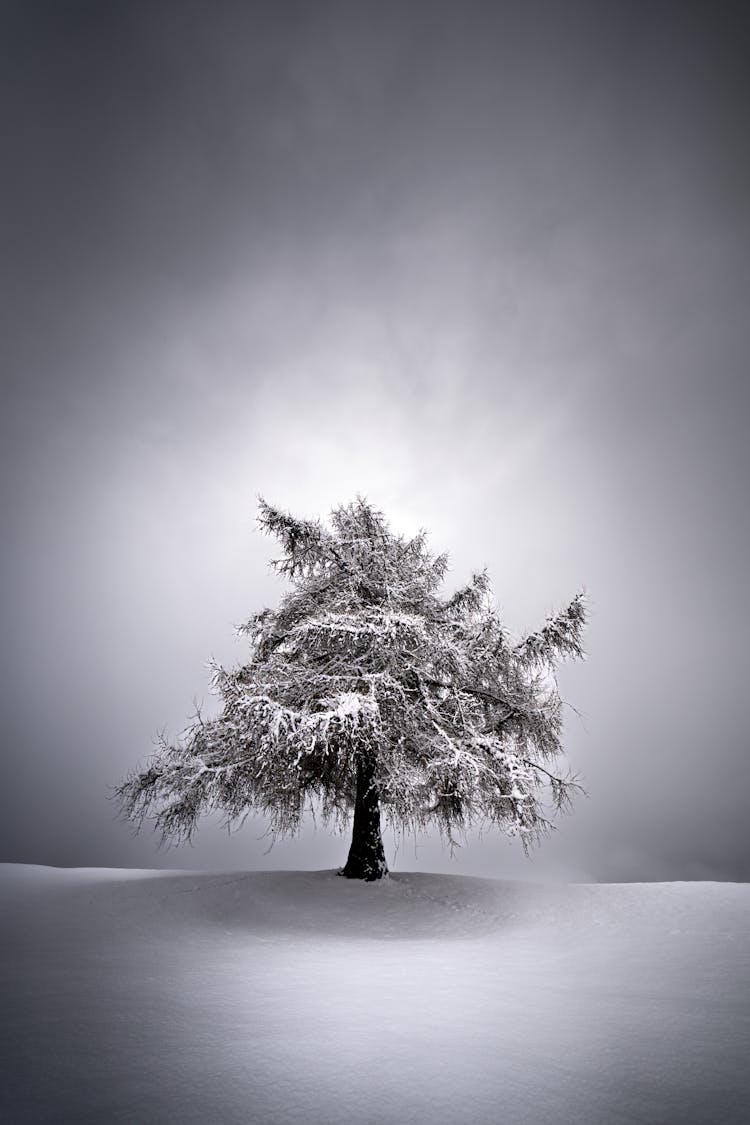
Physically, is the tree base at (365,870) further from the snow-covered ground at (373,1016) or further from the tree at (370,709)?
the snow-covered ground at (373,1016)

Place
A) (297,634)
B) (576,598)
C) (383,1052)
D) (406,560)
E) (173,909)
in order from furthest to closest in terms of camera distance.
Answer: (406,560) < (576,598) < (297,634) < (173,909) < (383,1052)

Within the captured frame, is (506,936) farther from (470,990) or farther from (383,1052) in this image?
(383,1052)

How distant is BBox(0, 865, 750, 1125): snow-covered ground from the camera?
2.65m

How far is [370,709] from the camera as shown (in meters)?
8.84

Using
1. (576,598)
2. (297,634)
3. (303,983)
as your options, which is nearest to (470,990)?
(303,983)

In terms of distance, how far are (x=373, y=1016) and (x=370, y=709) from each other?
196 inches

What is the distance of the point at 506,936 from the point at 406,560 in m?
7.75

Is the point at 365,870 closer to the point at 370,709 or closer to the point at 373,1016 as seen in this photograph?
the point at 370,709

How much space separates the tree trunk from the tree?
0.03 m

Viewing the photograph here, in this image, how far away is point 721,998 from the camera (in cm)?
441

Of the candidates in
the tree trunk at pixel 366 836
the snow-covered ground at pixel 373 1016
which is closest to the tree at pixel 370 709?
the tree trunk at pixel 366 836

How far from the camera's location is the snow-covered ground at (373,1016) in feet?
8.71

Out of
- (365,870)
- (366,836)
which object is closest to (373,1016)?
(365,870)

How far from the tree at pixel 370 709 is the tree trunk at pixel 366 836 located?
0.03 metres
